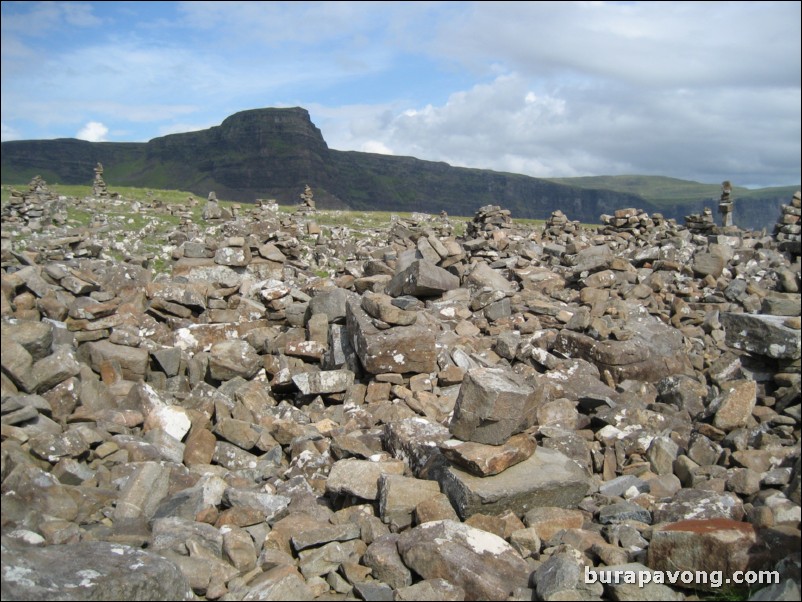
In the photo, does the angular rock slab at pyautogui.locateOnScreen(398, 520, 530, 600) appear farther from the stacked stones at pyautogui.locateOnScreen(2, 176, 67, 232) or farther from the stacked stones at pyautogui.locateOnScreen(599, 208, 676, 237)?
the stacked stones at pyautogui.locateOnScreen(599, 208, 676, 237)

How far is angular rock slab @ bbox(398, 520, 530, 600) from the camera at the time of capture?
15.5 feet

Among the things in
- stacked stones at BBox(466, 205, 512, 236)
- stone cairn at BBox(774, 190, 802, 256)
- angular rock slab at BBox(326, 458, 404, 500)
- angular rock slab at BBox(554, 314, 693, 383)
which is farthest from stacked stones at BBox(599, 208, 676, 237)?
angular rock slab at BBox(326, 458, 404, 500)

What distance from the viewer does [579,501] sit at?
632 cm

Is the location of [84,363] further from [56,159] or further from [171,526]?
[56,159]

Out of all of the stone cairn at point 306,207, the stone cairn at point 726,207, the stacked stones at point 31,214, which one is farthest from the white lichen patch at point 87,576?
the stone cairn at point 306,207

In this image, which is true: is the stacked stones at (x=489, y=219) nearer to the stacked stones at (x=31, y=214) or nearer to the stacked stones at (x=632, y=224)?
the stacked stones at (x=632, y=224)

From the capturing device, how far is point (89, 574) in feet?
13.2

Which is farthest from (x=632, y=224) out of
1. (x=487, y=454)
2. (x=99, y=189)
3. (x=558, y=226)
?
(x=99, y=189)

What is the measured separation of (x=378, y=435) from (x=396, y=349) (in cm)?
196

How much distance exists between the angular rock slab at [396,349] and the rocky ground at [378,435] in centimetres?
5

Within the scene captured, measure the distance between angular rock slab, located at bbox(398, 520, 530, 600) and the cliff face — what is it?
13362 centimetres

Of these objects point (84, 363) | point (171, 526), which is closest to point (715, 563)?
point (171, 526)

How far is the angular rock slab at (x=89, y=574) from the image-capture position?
146 inches

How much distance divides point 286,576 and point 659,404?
22.8 feet
